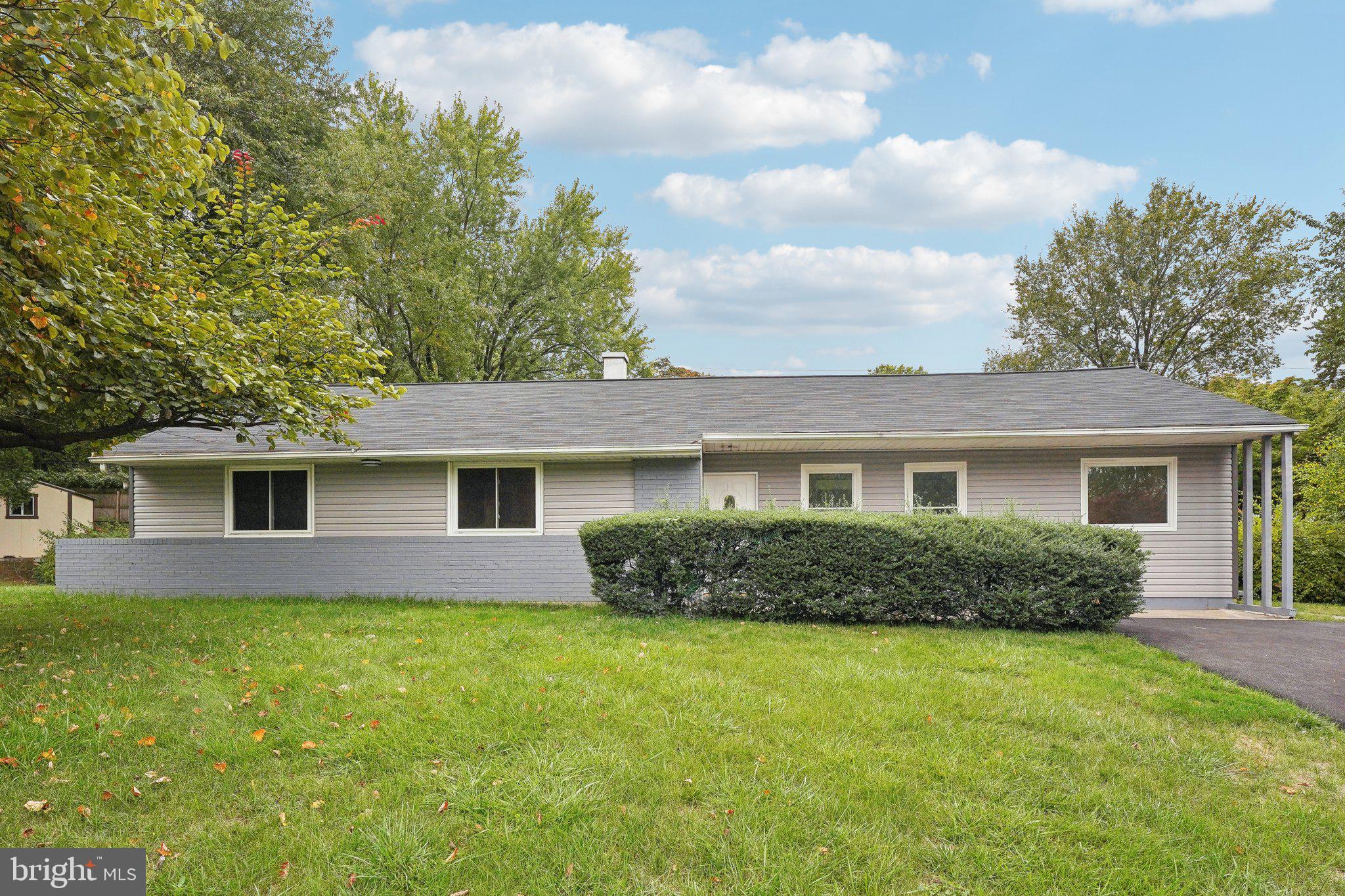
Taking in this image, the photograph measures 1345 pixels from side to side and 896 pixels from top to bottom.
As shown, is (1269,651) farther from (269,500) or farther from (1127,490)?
(269,500)

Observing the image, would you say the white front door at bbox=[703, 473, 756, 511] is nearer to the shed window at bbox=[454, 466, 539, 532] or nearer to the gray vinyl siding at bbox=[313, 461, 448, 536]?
the shed window at bbox=[454, 466, 539, 532]

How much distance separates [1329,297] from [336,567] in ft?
87.7

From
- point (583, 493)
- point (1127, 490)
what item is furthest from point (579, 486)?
point (1127, 490)

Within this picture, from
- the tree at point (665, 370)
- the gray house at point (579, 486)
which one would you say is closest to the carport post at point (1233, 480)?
the gray house at point (579, 486)

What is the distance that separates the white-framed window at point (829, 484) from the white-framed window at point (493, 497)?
458 cm

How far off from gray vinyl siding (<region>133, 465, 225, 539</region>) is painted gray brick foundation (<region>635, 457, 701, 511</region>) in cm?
721

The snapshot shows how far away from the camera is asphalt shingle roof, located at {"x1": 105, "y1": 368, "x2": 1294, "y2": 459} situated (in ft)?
35.1

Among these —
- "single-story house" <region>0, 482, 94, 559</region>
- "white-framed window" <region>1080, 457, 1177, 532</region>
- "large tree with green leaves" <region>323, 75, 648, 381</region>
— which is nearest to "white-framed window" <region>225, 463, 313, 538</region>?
"large tree with green leaves" <region>323, 75, 648, 381</region>

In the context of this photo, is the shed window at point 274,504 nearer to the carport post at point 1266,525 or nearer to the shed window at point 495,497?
the shed window at point 495,497

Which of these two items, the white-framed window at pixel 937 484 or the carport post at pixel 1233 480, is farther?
the white-framed window at pixel 937 484

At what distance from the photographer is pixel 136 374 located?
654 cm

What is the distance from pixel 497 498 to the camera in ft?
36.2

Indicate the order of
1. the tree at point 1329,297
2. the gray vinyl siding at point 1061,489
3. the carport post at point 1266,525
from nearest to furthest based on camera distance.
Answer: the carport post at point 1266,525, the gray vinyl siding at point 1061,489, the tree at point 1329,297

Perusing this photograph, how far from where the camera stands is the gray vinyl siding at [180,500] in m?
11.2
